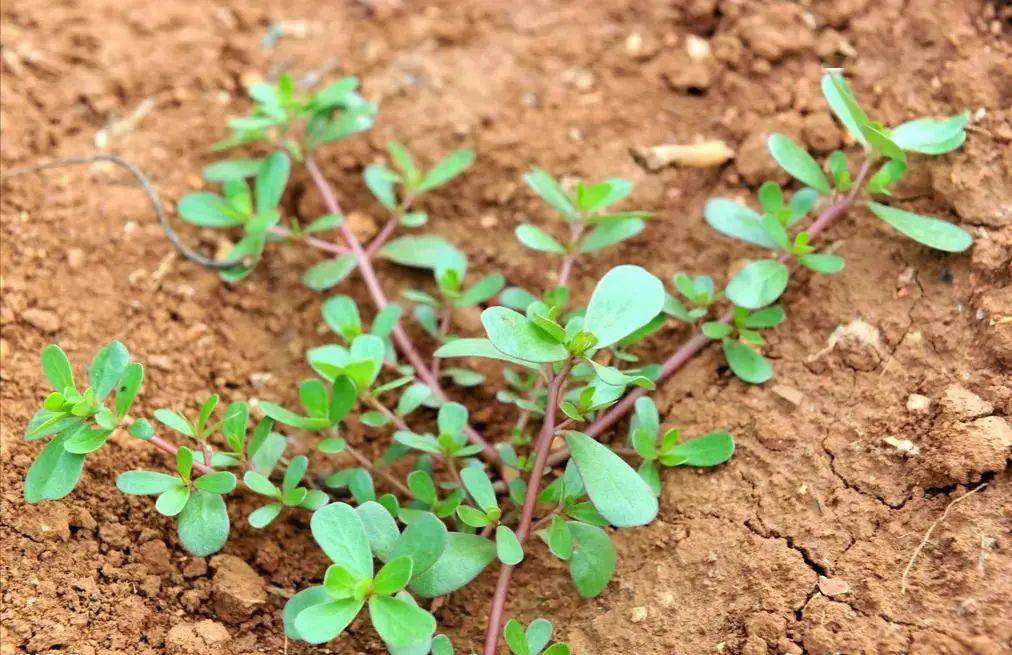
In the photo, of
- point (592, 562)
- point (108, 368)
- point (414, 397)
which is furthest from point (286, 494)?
point (592, 562)

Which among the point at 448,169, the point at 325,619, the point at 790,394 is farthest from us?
the point at 448,169

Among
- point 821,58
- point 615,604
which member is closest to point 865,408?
point 615,604

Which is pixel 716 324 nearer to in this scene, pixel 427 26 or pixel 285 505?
pixel 285 505

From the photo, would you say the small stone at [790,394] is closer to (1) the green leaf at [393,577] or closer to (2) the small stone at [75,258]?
(1) the green leaf at [393,577]

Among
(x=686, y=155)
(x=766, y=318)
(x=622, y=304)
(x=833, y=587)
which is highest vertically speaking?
(x=622, y=304)

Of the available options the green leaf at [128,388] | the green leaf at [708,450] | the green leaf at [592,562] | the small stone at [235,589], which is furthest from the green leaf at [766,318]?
the green leaf at [128,388]

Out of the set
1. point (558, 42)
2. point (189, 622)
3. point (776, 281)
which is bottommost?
point (189, 622)

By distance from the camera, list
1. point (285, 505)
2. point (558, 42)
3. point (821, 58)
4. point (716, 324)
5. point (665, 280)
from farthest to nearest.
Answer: point (558, 42) → point (821, 58) → point (665, 280) → point (716, 324) → point (285, 505)

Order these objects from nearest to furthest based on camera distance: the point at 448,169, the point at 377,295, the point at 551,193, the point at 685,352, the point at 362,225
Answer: the point at 685,352, the point at 551,193, the point at 377,295, the point at 448,169, the point at 362,225

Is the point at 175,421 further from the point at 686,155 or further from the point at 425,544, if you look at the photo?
the point at 686,155
